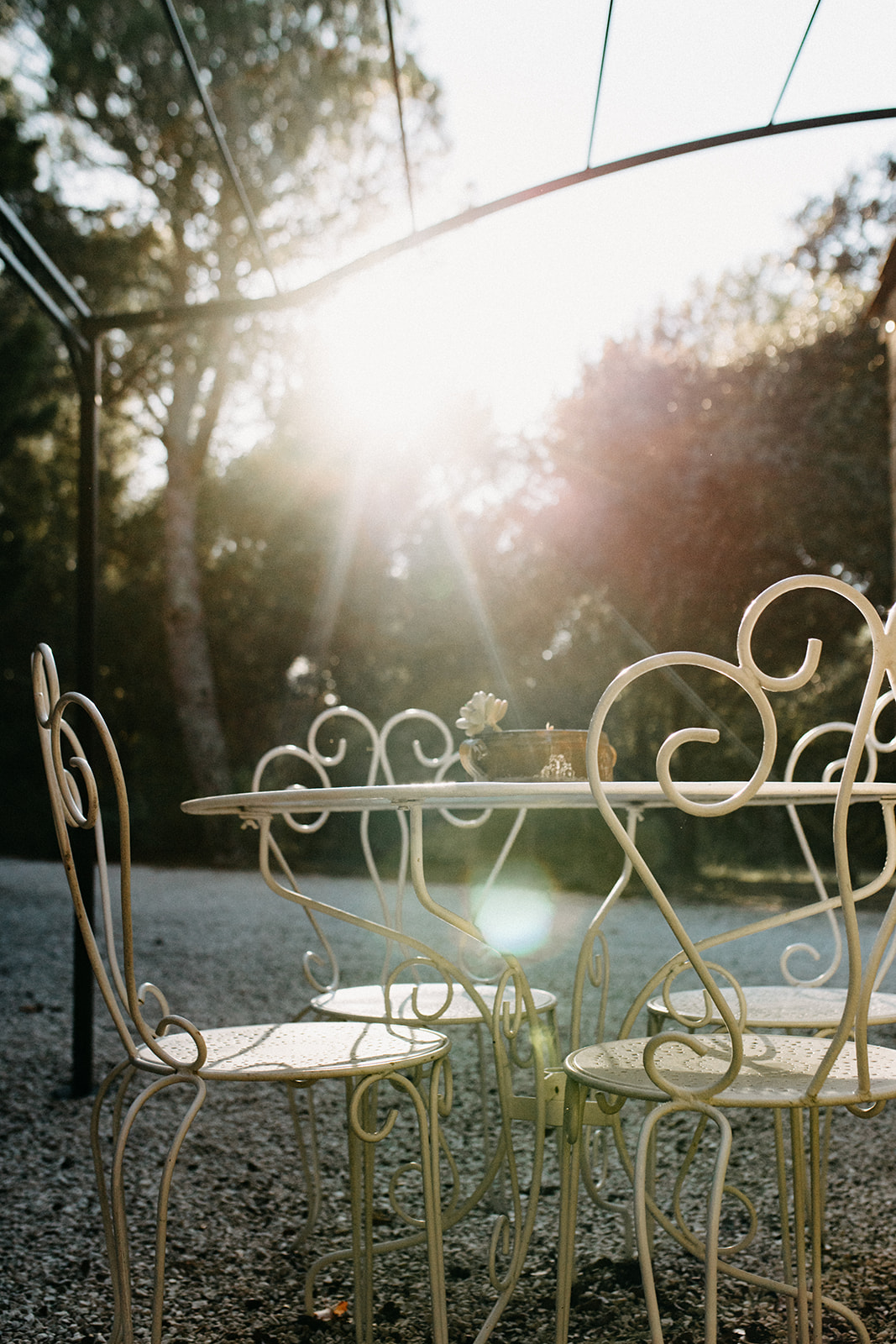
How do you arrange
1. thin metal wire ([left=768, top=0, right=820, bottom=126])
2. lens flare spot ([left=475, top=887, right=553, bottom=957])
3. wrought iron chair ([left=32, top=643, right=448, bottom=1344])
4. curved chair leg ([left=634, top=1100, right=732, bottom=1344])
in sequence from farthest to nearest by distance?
lens flare spot ([left=475, top=887, right=553, bottom=957]) < thin metal wire ([left=768, top=0, right=820, bottom=126]) < wrought iron chair ([left=32, top=643, right=448, bottom=1344]) < curved chair leg ([left=634, top=1100, right=732, bottom=1344])

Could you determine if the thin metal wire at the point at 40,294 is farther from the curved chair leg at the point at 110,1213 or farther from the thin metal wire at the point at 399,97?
the curved chair leg at the point at 110,1213

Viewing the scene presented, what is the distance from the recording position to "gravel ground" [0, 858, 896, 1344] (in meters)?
1.74

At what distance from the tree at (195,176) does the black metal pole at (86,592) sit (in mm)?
7584

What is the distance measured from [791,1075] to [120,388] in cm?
1164

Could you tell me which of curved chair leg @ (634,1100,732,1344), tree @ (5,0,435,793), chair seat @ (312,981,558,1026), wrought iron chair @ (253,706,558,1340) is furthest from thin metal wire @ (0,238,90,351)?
tree @ (5,0,435,793)

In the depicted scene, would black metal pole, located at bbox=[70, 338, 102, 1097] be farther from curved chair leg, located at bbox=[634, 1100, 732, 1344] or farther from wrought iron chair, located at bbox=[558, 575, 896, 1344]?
curved chair leg, located at bbox=[634, 1100, 732, 1344]

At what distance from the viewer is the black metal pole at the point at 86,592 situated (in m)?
2.99

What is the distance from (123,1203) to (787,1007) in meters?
1.17

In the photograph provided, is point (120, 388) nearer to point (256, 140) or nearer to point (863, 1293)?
point (256, 140)

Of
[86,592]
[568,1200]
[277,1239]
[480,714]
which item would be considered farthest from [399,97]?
[277,1239]

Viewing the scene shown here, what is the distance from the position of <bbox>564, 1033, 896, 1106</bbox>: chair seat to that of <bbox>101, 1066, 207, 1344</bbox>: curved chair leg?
0.50 m

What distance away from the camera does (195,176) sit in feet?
35.2

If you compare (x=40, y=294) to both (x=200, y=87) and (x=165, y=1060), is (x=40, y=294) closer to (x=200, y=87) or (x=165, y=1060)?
(x=200, y=87)

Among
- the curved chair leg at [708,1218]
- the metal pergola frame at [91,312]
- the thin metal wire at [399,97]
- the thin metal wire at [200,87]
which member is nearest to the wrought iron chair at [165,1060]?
the curved chair leg at [708,1218]
